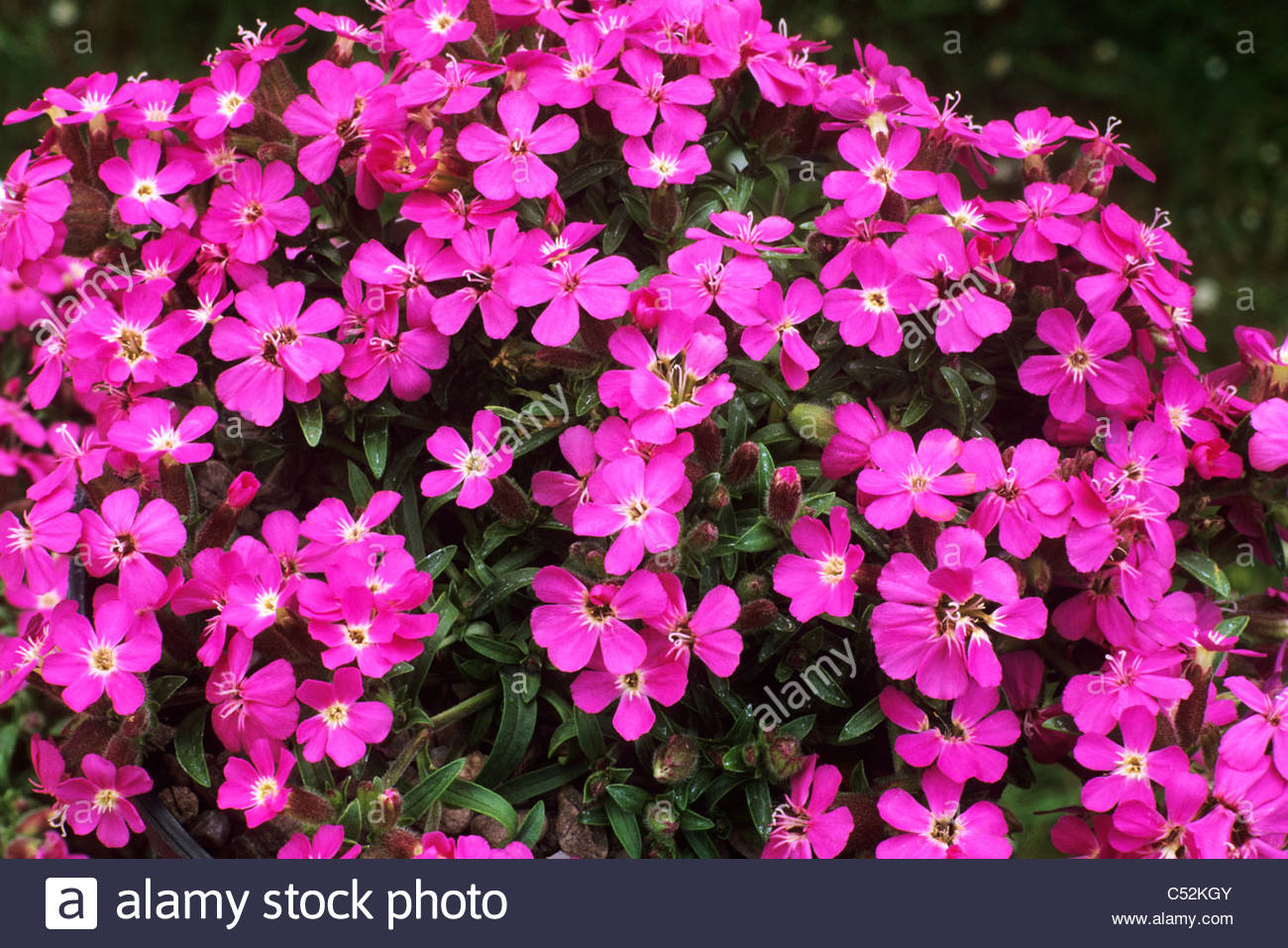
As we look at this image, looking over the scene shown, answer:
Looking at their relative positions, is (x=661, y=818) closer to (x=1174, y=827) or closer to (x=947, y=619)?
(x=947, y=619)

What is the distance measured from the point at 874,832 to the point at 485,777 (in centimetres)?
40

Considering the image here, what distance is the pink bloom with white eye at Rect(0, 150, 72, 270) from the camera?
4.36 ft

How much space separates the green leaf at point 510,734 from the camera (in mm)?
1258

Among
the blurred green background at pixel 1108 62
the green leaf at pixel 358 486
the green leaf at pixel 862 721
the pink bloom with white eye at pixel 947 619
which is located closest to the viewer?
the pink bloom with white eye at pixel 947 619

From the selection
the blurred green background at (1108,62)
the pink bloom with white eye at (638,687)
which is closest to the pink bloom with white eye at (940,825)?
the pink bloom with white eye at (638,687)

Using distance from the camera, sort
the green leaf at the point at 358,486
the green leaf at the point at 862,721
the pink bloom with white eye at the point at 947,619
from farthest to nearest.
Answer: the green leaf at the point at 358,486
the green leaf at the point at 862,721
the pink bloom with white eye at the point at 947,619

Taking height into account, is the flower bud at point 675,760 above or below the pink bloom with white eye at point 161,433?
below

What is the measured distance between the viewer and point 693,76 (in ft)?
4.36

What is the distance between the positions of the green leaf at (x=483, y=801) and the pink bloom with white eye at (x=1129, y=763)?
55cm

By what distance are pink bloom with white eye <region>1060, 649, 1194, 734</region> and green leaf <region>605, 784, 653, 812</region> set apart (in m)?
0.43

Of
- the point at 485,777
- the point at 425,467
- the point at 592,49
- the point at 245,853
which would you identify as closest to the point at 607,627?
the point at 485,777

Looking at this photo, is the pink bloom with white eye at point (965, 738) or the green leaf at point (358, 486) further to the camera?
the green leaf at point (358, 486)

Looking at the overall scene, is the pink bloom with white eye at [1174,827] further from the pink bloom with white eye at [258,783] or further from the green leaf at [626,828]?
the pink bloom with white eye at [258,783]

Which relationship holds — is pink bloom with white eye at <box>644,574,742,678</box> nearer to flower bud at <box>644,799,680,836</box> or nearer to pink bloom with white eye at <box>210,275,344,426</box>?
flower bud at <box>644,799,680,836</box>
